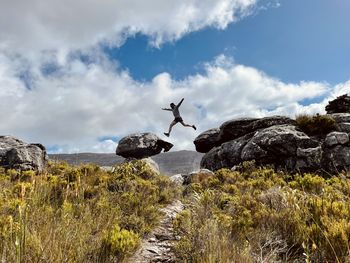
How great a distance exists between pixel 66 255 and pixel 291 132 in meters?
13.8

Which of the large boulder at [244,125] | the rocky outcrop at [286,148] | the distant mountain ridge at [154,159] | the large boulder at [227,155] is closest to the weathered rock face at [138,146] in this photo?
the distant mountain ridge at [154,159]

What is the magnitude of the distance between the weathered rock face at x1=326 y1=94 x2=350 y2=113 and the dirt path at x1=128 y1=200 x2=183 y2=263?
17365 mm

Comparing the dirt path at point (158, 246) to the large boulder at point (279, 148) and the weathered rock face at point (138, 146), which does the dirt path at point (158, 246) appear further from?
the weathered rock face at point (138, 146)

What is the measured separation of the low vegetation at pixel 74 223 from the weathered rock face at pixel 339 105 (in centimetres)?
1593

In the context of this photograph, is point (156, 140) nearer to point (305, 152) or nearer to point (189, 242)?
point (305, 152)

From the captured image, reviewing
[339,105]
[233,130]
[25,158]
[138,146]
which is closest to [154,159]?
[138,146]

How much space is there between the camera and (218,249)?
362 cm

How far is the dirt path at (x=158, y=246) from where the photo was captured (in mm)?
4613

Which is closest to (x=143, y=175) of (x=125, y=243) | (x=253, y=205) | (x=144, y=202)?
(x=144, y=202)

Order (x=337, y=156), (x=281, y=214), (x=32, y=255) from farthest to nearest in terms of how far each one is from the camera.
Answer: (x=337, y=156)
(x=281, y=214)
(x=32, y=255)

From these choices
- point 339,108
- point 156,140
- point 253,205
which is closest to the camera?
point 253,205

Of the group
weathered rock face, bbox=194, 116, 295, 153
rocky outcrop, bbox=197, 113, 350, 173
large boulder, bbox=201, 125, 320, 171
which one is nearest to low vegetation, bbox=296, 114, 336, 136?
rocky outcrop, bbox=197, 113, 350, 173

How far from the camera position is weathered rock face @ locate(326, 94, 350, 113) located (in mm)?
20578

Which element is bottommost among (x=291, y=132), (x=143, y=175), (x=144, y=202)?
(x=144, y=202)
